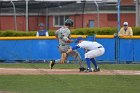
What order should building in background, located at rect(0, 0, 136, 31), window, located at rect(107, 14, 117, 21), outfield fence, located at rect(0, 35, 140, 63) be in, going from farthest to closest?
window, located at rect(107, 14, 117, 21), building in background, located at rect(0, 0, 136, 31), outfield fence, located at rect(0, 35, 140, 63)

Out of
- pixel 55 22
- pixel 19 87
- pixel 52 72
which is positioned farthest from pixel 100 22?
pixel 19 87

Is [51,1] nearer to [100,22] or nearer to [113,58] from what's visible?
[100,22]

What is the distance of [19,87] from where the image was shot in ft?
43.2

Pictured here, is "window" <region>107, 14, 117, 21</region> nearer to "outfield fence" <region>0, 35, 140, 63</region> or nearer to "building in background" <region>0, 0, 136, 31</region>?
"building in background" <region>0, 0, 136, 31</region>

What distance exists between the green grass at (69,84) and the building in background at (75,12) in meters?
29.1

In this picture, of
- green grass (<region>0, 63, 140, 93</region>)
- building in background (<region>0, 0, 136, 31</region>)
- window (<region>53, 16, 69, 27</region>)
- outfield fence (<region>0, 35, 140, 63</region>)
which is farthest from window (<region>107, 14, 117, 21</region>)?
green grass (<region>0, 63, 140, 93</region>)

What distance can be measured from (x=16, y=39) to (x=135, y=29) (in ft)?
25.6

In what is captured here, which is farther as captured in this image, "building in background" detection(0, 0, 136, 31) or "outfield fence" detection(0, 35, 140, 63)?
"building in background" detection(0, 0, 136, 31)

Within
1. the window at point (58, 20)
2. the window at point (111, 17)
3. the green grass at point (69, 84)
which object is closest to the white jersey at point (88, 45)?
the green grass at point (69, 84)

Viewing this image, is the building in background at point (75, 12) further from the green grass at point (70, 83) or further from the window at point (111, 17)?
the green grass at point (70, 83)

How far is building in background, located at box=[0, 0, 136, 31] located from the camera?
1801 inches

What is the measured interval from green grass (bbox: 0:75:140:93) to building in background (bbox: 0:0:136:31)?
Result: 95.6ft

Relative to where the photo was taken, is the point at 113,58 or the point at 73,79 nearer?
the point at 73,79

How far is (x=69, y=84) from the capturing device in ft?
45.4
